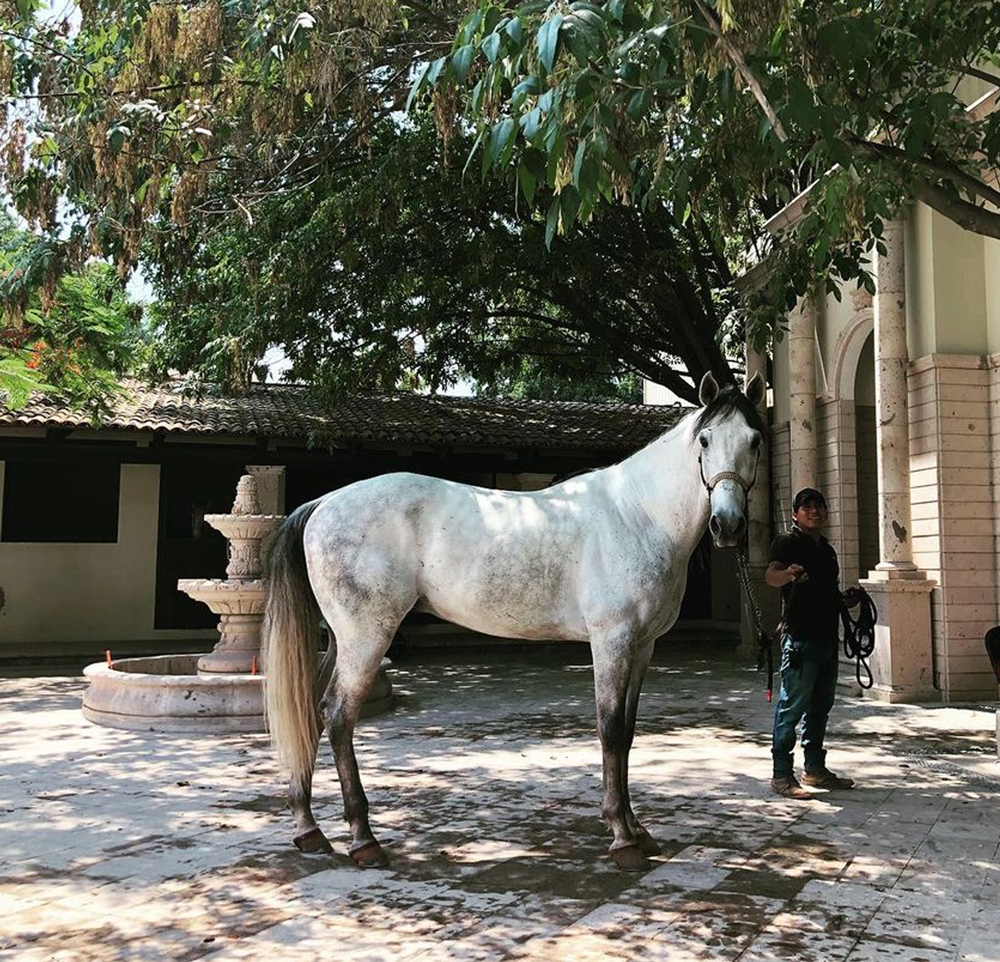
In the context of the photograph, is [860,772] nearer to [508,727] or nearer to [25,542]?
[508,727]

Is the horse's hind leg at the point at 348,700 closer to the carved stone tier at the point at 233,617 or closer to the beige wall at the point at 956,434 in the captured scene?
the carved stone tier at the point at 233,617

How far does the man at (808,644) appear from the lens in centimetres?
A: 521

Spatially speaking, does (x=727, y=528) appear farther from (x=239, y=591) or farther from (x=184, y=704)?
(x=239, y=591)

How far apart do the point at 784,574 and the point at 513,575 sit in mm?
1801

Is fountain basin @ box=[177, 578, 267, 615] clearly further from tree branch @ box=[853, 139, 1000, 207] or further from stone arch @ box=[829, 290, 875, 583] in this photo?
stone arch @ box=[829, 290, 875, 583]

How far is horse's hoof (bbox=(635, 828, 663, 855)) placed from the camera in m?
3.98

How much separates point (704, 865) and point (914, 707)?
5556 mm

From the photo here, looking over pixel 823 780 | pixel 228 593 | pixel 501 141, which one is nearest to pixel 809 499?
pixel 823 780

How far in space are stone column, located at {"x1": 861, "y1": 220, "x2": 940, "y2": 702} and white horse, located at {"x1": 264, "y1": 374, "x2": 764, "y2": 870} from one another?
5587mm

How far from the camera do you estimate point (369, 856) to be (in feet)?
12.6

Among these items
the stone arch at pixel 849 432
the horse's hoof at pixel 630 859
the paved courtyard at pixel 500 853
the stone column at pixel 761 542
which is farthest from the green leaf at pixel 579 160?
the stone column at pixel 761 542

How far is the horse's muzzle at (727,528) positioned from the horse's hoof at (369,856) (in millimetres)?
1968

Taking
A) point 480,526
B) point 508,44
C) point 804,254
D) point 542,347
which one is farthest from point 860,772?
point 542,347

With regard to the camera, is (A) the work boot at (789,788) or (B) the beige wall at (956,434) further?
(B) the beige wall at (956,434)
